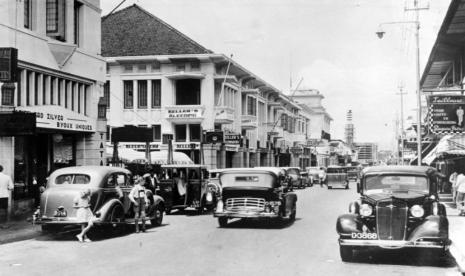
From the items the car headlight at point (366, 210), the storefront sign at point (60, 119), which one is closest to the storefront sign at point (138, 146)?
the storefront sign at point (60, 119)

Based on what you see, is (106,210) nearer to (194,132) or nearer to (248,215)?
(248,215)

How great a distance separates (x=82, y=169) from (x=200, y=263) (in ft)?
19.4

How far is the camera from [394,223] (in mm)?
10703

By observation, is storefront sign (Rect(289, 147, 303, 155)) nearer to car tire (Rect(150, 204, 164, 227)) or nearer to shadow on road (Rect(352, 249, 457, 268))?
car tire (Rect(150, 204, 164, 227))

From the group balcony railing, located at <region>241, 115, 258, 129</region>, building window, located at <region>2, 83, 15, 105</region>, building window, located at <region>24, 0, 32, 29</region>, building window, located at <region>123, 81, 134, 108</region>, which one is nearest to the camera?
building window, located at <region>2, 83, 15, 105</region>

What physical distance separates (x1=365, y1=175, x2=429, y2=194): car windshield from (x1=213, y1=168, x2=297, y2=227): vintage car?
4.32 metres

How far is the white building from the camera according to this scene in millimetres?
18500

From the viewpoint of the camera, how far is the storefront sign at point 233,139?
138ft

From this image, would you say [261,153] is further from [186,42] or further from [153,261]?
[153,261]

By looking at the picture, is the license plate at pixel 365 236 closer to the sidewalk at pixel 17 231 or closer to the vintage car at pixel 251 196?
the vintage car at pixel 251 196

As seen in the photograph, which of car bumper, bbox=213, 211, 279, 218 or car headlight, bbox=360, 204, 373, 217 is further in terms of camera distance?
car bumper, bbox=213, 211, 279, 218

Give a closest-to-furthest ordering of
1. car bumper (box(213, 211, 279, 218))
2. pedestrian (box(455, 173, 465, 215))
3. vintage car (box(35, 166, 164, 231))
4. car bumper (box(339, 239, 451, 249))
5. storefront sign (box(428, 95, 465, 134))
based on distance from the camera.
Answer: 1. car bumper (box(339, 239, 451, 249))
2. vintage car (box(35, 166, 164, 231))
3. car bumper (box(213, 211, 279, 218))
4. storefront sign (box(428, 95, 465, 134))
5. pedestrian (box(455, 173, 465, 215))

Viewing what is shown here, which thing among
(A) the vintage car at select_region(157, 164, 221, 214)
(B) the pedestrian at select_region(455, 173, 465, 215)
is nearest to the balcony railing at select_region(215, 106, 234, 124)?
(A) the vintage car at select_region(157, 164, 221, 214)

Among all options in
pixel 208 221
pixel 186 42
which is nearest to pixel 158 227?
pixel 208 221
